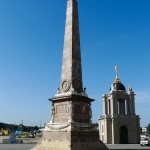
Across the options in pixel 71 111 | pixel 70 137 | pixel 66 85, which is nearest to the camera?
pixel 70 137

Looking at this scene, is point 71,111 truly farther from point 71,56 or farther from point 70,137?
point 71,56

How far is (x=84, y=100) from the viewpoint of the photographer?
780 inches

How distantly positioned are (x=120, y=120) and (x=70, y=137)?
30468 millimetres

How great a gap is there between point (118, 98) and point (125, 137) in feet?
24.0

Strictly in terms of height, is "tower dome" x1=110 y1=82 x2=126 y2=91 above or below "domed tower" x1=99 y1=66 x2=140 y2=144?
above

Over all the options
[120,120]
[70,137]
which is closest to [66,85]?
[70,137]

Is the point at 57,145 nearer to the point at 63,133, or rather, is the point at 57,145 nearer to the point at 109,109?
the point at 63,133

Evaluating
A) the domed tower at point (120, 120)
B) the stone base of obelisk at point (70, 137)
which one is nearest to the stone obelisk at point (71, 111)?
the stone base of obelisk at point (70, 137)

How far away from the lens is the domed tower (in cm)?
4641

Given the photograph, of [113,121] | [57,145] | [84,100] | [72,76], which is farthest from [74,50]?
[113,121]

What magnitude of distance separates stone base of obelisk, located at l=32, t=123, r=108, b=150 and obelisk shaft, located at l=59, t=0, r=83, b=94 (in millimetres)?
2838

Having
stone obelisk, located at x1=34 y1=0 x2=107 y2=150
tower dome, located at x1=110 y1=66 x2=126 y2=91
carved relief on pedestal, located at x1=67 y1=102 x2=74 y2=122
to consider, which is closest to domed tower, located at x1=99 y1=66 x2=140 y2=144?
tower dome, located at x1=110 y1=66 x2=126 y2=91

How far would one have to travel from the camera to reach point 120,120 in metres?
46.7

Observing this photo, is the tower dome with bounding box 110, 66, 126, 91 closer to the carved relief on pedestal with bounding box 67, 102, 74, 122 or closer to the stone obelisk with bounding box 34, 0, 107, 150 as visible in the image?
the stone obelisk with bounding box 34, 0, 107, 150
